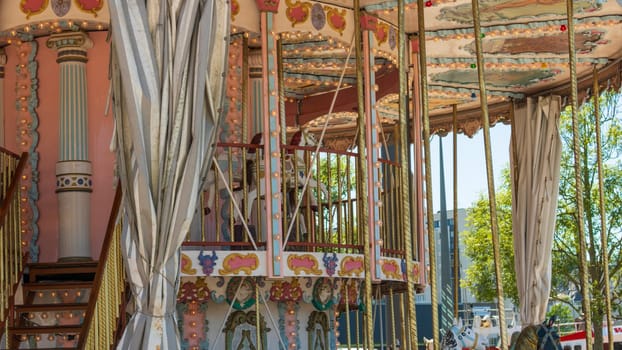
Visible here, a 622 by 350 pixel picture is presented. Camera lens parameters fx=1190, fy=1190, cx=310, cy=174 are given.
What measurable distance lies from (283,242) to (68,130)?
8.83 feet

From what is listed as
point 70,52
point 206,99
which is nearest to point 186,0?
point 206,99

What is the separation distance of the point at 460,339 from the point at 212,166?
566cm

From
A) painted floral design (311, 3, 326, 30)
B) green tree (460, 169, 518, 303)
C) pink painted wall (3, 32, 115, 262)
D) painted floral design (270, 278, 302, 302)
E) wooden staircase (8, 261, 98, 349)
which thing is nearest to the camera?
wooden staircase (8, 261, 98, 349)

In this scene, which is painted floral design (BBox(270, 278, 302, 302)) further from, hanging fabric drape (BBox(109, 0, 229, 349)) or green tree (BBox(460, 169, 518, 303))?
green tree (BBox(460, 169, 518, 303))

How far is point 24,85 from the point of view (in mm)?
13391

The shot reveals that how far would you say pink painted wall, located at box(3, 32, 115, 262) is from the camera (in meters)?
13.1

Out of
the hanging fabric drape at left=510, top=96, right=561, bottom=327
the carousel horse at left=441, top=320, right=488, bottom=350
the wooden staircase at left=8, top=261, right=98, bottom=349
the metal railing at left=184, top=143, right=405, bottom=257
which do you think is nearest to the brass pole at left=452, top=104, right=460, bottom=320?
the carousel horse at left=441, top=320, right=488, bottom=350

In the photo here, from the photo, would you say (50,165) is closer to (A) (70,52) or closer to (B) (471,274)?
(A) (70,52)

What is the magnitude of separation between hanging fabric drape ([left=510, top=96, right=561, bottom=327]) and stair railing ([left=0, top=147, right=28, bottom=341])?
781cm

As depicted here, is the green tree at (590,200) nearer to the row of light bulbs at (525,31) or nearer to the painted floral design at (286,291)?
the row of light bulbs at (525,31)

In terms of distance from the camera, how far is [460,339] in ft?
54.6

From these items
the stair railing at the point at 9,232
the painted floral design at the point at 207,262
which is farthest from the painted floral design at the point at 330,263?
the stair railing at the point at 9,232

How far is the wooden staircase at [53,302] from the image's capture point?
11.8m

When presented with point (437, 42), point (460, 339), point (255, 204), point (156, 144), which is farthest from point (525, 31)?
point (156, 144)
